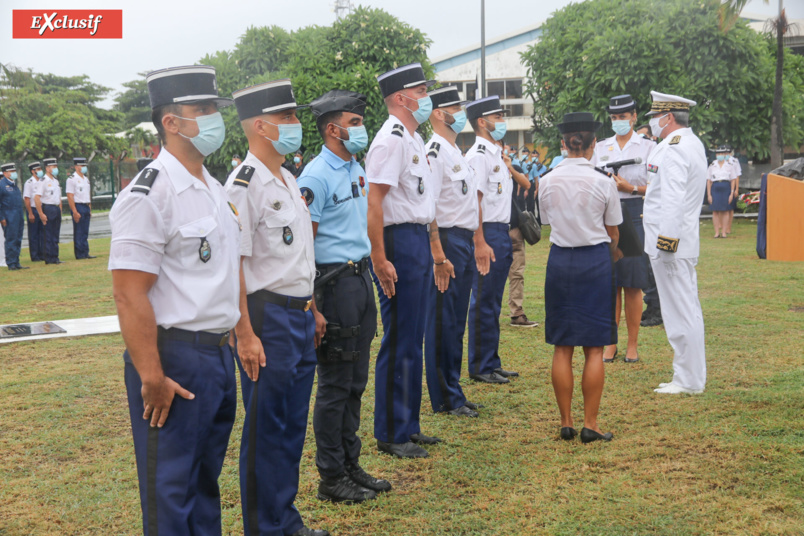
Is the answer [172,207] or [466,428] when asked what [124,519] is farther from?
[466,428]

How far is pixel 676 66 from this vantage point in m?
19.9

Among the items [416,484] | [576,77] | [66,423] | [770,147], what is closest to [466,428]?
[416,484]

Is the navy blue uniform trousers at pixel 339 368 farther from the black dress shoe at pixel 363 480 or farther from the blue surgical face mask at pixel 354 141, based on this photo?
the blue surgical face mask at pixel 354 141

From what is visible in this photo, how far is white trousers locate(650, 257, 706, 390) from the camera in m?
5.96

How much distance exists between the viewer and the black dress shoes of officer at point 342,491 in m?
4.11

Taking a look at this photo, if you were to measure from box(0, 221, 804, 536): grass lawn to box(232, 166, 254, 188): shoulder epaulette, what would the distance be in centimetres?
175

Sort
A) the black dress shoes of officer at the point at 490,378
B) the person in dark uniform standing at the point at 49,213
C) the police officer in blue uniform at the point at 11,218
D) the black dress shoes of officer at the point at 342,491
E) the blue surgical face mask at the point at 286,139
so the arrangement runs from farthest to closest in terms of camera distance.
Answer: the person in dark uniform standing at the point at 49,213
the police officer in blue uniform at the point at 11,218
the black dress shoes of officer at the point at 490,378
the black dress shoes of officer at the point at 342,491
the blue surgical face mask at the point at 286,139

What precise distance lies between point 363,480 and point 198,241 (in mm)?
2071

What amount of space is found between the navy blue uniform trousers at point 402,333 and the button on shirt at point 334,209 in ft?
2.05

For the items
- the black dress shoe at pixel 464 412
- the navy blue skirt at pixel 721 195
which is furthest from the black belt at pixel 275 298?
the navy blue skirt at pixel 721 195

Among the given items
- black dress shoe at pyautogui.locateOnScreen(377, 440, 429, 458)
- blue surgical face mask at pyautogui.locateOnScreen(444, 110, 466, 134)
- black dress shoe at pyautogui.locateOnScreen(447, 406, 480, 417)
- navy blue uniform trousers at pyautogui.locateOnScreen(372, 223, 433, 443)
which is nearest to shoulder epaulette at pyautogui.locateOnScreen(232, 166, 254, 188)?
navy blue uniform trousers at pyautogui.locateOnScreen(372, 223, 433, 443)

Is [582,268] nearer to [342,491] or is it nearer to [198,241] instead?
[342,491]

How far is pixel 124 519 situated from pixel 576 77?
64.3 ft

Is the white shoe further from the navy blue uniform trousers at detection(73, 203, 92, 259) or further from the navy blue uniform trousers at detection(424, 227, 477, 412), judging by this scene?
the navy blue uniform trousers at detection(73, 203, 92, 259)
